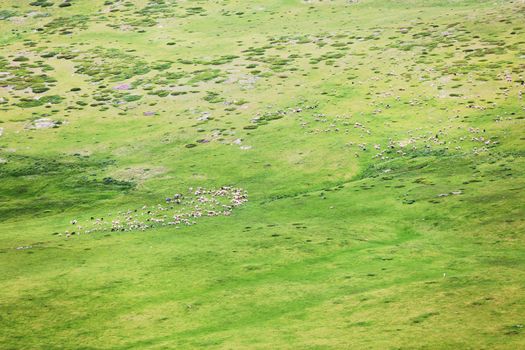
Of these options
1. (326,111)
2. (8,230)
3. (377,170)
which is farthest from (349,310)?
(326,111)

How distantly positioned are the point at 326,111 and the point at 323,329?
58.8m

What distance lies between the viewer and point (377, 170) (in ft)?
255

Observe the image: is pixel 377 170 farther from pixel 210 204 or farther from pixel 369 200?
pixel 210 204

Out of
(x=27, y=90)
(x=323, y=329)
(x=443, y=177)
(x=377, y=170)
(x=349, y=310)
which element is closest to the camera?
(x=323, y=329)

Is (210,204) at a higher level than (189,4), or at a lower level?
lower

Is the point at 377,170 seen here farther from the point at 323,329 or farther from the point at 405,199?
the point at 323,329

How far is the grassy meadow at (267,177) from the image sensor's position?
1743 inches

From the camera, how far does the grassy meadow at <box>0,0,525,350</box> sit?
44281 millimetres

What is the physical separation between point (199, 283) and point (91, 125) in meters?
56.4

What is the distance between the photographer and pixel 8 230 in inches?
2773

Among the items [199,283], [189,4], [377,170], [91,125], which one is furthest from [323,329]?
[189,4]

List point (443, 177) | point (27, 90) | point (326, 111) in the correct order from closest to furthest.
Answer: point (443, 177), point (326, 111), point (27, 90)

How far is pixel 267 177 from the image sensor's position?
3145 inches

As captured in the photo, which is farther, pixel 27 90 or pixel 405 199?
pixel 27 90
